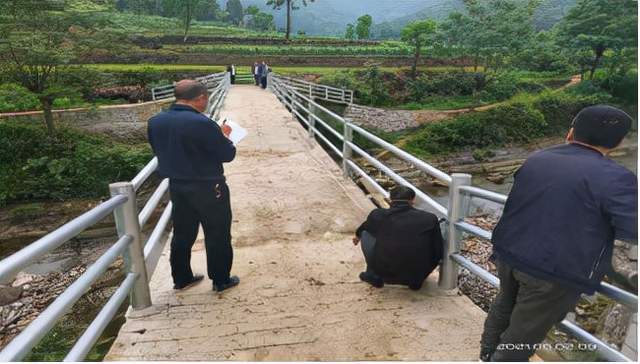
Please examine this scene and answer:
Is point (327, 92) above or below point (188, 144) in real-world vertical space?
below

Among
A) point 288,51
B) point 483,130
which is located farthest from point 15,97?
point 288,51

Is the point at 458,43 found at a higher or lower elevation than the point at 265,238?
higher

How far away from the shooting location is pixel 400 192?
323 centimetres

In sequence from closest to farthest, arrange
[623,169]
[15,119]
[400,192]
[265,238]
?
[623,169], [400,192], [265,238], [15,119]

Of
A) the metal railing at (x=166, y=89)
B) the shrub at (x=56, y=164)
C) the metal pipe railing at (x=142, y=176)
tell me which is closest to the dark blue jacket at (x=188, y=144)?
the metal pipe railing at (x=142, y=176)

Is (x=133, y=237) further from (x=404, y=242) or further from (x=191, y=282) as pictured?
(x=404, y=242)

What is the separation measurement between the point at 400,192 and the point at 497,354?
1308 mm

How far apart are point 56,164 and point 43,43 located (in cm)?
447

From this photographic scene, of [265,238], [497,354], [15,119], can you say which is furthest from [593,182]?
[15,119]

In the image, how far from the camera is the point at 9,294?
7.95 m

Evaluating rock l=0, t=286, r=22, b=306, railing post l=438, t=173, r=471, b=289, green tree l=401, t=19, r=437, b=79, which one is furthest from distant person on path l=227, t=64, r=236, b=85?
railing post l=438, t=173, r=471, b=289

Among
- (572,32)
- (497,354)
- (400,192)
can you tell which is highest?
(572,32)

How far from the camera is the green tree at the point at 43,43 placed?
52.5 feet

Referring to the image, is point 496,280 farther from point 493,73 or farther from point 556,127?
point 493,73
